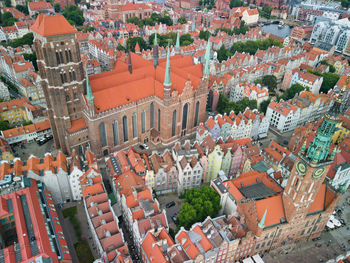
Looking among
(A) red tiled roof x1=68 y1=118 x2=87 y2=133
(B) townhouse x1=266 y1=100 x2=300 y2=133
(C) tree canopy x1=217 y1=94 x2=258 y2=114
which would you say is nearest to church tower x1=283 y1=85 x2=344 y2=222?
(B) townhouse x1=266 y1=100 x2=300 y2=133

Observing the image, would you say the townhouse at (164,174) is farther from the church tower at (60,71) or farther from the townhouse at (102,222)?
the church tower at (60,71)

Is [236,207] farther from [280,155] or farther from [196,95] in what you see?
[196,95]

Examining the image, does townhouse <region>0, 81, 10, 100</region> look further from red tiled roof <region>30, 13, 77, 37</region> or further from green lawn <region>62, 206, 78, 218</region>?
green lawn <region>62, 206, 78, 218</region>

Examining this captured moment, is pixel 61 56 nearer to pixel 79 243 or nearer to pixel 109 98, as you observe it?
pixel 109 98

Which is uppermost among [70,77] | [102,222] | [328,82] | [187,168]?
[70,77]

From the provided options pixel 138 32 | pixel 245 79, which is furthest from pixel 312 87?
pixel 138 32

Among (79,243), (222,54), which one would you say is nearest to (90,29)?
(222,54)
